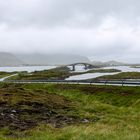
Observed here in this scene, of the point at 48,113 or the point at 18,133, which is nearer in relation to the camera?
the point at 18,133

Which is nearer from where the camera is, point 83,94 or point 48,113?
point 48,113

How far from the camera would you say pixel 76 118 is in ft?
94.2

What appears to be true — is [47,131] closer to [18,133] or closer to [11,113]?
[18,133]

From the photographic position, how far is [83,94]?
55406mm

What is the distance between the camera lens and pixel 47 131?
2033 centimetres

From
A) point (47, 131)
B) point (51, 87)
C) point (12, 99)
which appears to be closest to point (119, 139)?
point (47, 131)

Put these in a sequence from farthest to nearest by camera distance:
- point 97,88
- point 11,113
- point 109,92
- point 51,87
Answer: point 51,87, point 97,88, point 109,92, point 11,113

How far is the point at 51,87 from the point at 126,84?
17.3 meters

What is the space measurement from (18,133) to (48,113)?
10606 millimetres

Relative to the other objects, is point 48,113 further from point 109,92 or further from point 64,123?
point 109,92

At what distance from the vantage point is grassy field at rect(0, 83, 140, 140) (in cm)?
1795

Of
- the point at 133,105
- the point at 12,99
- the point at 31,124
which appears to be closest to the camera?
the point at 31,124

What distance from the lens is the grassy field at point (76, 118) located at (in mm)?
17953

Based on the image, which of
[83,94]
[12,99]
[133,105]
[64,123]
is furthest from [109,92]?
[64,123]
